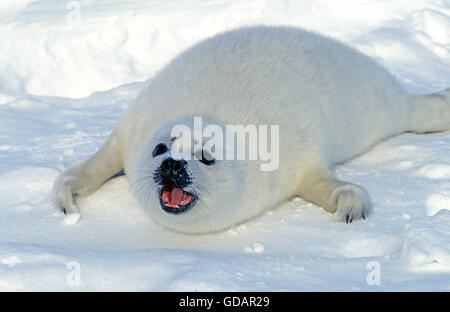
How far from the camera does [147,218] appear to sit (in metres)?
3.19

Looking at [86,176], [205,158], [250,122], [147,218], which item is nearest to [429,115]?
[250,122]

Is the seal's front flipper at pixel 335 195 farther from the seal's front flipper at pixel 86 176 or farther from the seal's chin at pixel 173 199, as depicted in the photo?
the seal's front flipper at pixel 86 176

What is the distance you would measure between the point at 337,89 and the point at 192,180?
1208mm

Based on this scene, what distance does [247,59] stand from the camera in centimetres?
343

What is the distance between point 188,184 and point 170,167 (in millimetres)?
104

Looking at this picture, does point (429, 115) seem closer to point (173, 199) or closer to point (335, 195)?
point (335, 195)

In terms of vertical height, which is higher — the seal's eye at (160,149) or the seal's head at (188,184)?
the seal's eye at (160,149)

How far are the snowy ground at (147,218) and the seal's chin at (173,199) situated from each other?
0.19m

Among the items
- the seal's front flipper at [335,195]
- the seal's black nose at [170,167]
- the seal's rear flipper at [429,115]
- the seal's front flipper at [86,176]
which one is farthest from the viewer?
the seal's rear flipper at [429,115]

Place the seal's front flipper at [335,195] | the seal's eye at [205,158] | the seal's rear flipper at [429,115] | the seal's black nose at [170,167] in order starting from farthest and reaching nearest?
the seal's rear flipper at [429,115], the seal's front flipper at [335,195], the seal's eye at [205,158], the seal's black nose at [170,167]

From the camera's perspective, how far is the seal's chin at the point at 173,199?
2.81 meters

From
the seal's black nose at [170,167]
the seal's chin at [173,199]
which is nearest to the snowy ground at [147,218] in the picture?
the seal's chin at [173,199]

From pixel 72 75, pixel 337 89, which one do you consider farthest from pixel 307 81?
pixel 72 75
